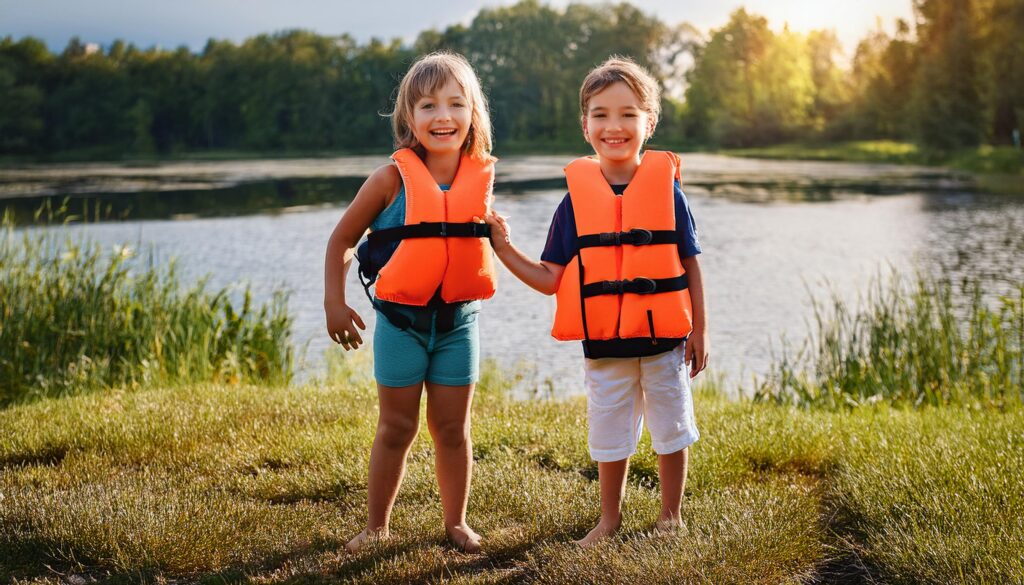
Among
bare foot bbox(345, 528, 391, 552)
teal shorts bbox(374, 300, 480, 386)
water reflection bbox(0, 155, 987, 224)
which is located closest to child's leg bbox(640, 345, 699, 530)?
teal shorts bbox(374, 300, 480, 386)

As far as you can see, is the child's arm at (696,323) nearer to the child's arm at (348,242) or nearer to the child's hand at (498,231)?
the child's hand at (498,231)

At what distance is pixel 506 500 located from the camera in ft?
13.1

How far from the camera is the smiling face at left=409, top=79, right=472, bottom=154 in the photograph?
341cm

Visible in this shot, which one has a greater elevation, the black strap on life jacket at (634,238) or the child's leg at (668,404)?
the black strap on life jacket at (634,238)

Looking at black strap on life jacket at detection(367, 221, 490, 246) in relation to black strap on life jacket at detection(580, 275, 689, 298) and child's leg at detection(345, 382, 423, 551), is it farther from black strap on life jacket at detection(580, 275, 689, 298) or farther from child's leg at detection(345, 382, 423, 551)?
child's leg at detection(345, 382, 423, 551)

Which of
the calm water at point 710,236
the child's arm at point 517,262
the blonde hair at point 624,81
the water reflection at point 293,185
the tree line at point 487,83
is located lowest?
the calm water at point 710,236

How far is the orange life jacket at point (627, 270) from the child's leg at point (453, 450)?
47cm

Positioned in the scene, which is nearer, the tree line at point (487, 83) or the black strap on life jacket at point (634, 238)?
the black strap on life jacket at point (634, 238)

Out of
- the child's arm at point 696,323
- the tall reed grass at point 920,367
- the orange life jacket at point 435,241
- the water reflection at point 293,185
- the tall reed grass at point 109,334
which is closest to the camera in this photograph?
the orange life jacket at point 435,241

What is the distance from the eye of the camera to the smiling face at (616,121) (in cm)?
343

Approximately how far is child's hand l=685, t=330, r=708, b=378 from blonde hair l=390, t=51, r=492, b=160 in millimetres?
1036

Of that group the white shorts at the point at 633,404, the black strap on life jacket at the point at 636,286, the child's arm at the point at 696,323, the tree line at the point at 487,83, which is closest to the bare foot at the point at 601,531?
the white shorts at the point at 633,404

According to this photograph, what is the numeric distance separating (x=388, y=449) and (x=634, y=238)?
3.94 feet

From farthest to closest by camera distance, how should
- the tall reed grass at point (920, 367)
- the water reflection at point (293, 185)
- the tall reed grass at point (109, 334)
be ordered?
the water reflection at point (293, 185) < the tall reed grass at point (109, 334) < the tall reed grass at point (920, 367)
